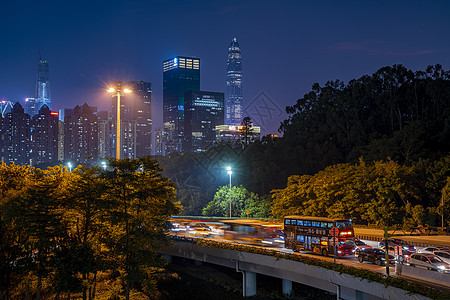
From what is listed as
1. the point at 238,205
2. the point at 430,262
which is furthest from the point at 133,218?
the point at 238,205

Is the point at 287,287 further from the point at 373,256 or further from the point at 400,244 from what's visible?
the point at 400,244

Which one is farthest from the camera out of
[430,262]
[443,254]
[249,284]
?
[249,284]

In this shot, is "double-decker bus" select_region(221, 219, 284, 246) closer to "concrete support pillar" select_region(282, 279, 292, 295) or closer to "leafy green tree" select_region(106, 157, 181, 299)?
"concrete support pillar" select_region(282, 279, 292, 295)

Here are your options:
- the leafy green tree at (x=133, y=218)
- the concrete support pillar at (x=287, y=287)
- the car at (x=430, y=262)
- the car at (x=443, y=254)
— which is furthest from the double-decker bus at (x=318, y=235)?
the leafy green tree at (x=133, y=218)

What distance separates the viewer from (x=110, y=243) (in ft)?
100

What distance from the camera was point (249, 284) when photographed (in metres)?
37.2

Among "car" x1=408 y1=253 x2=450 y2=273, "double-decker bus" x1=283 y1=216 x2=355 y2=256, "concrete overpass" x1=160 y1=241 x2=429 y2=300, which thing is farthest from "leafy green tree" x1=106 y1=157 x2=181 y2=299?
"car" x1=408 y1=253 x2=450 y2=273

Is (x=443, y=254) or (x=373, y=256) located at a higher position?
(x=443, y=254)

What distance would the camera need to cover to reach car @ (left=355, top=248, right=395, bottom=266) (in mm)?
29812

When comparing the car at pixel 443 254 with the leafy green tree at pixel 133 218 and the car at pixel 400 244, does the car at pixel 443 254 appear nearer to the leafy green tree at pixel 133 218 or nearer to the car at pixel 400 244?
the car at pixel 400 244

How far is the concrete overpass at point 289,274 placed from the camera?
24.7m

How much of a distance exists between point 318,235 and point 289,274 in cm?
432

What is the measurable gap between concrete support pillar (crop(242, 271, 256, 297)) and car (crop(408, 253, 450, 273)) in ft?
44.4

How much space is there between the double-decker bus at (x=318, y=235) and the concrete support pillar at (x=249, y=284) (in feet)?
13.8
